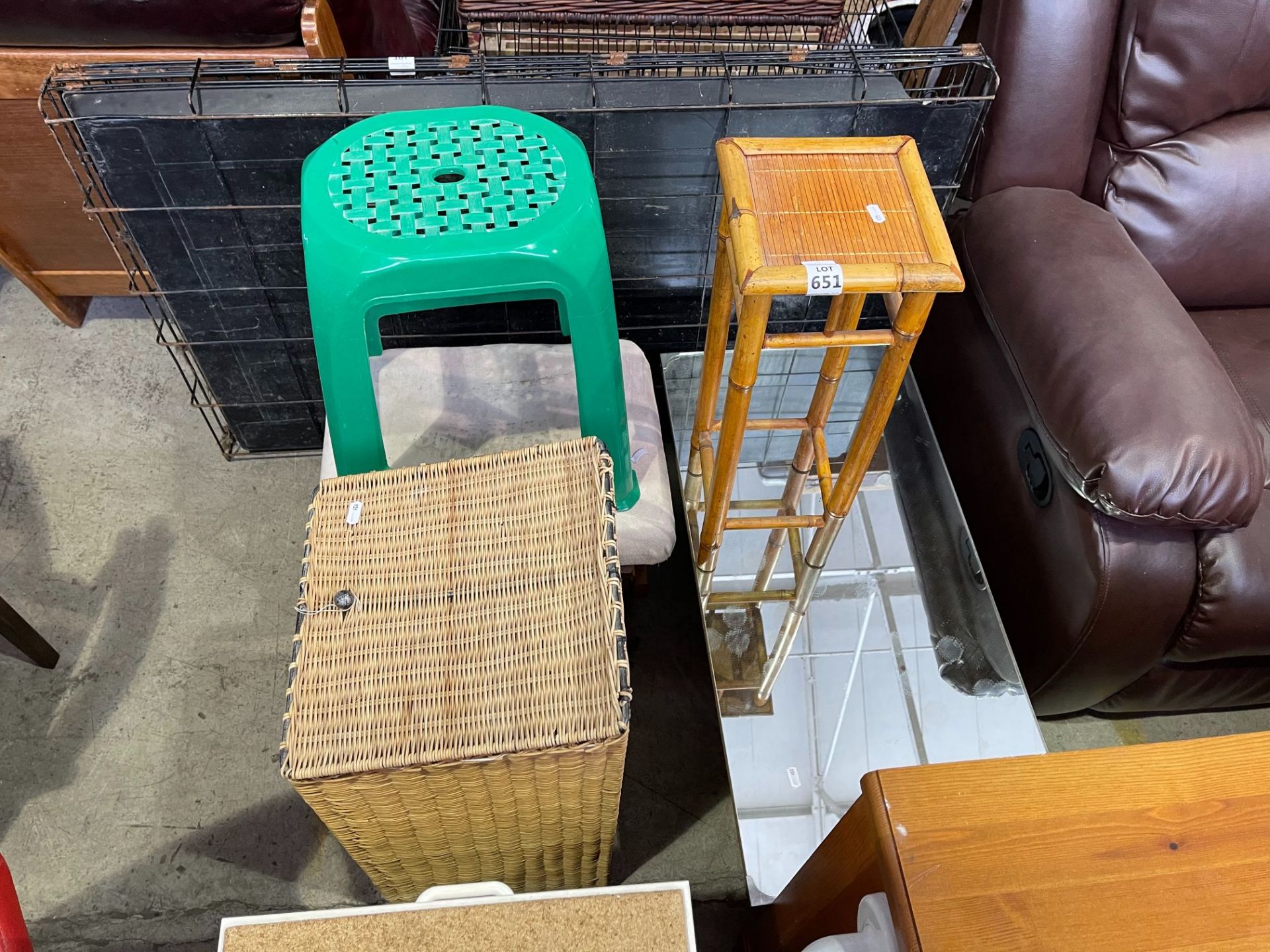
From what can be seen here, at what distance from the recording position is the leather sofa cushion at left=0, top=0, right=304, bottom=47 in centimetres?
137

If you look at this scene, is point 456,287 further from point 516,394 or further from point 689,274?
point 689,274

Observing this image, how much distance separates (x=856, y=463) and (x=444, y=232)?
0.56 meters

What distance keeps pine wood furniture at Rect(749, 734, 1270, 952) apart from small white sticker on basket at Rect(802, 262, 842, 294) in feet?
1.46

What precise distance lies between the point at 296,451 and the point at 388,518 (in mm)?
842

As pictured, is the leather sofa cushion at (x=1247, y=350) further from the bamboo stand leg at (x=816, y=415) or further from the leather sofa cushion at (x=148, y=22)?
the leather sofa cushion at (x=148, y=22)

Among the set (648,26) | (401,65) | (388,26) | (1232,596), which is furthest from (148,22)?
(1232,596)

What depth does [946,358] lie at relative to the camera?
1401mm

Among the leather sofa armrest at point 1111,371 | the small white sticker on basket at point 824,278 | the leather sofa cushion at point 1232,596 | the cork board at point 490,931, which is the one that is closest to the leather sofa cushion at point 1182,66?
the leather sofa armrest at point 1111,371

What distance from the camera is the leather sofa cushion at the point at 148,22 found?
4.49ft

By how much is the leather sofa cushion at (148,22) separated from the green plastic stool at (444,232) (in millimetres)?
513

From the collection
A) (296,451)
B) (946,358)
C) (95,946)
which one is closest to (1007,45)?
(946,358)

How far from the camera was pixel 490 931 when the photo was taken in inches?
29.2

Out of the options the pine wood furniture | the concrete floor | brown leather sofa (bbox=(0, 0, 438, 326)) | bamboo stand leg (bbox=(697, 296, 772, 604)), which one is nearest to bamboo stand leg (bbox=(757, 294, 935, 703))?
bamboo stand leg (bbox=(697, 296, 772, 604))

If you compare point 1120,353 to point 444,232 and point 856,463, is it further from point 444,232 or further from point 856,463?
point 444,232
